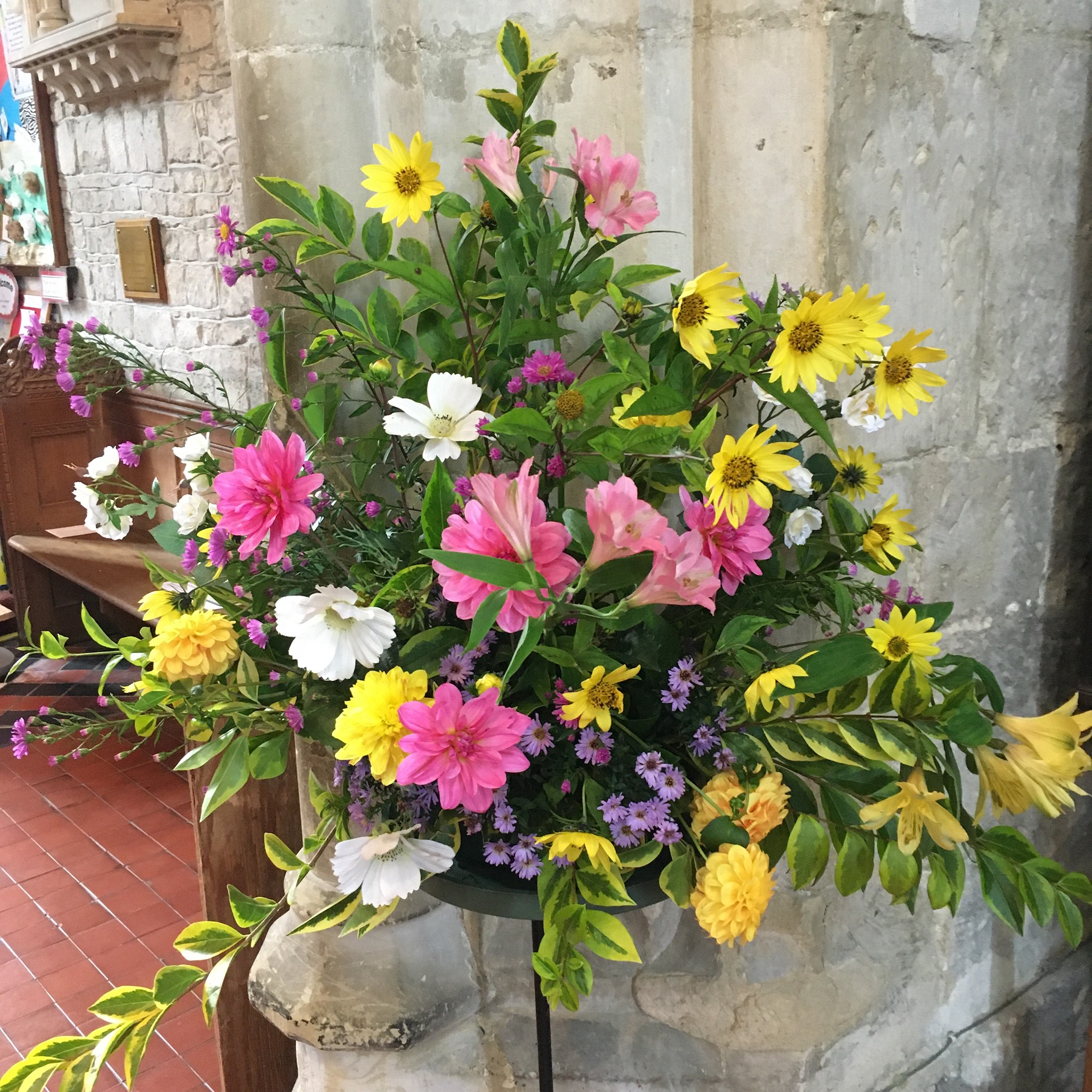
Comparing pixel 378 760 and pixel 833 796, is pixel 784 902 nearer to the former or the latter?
pixel 833 796

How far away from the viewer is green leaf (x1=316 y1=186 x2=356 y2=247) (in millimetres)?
900

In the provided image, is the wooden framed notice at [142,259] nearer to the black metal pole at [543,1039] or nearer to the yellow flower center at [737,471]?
the black metal pole at [543,1039]

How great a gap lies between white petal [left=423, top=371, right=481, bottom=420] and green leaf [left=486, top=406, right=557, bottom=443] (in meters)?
0.06

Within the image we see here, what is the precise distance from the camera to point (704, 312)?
0.75 metres

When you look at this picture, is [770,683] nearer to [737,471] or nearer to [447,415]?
[737,471]

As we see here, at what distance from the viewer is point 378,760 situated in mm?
681

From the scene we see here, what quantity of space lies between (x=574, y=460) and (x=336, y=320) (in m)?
0.29

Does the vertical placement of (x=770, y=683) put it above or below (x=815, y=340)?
below

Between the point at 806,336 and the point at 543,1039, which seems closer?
the point at 806,336

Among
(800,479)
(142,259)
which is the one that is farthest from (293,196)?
(142,259)

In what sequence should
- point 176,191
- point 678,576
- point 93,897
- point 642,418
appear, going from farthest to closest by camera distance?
point 176,191
point 93,897
point 642,418
point 678,576

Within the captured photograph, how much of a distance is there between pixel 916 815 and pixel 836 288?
52cm

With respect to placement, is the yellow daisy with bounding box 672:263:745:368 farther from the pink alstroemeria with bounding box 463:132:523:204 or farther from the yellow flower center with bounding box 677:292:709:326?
the pink alstroemeria with bounding box 463:132:523:204

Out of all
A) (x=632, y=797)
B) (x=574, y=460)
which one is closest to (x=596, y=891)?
(x=632, y=797)
